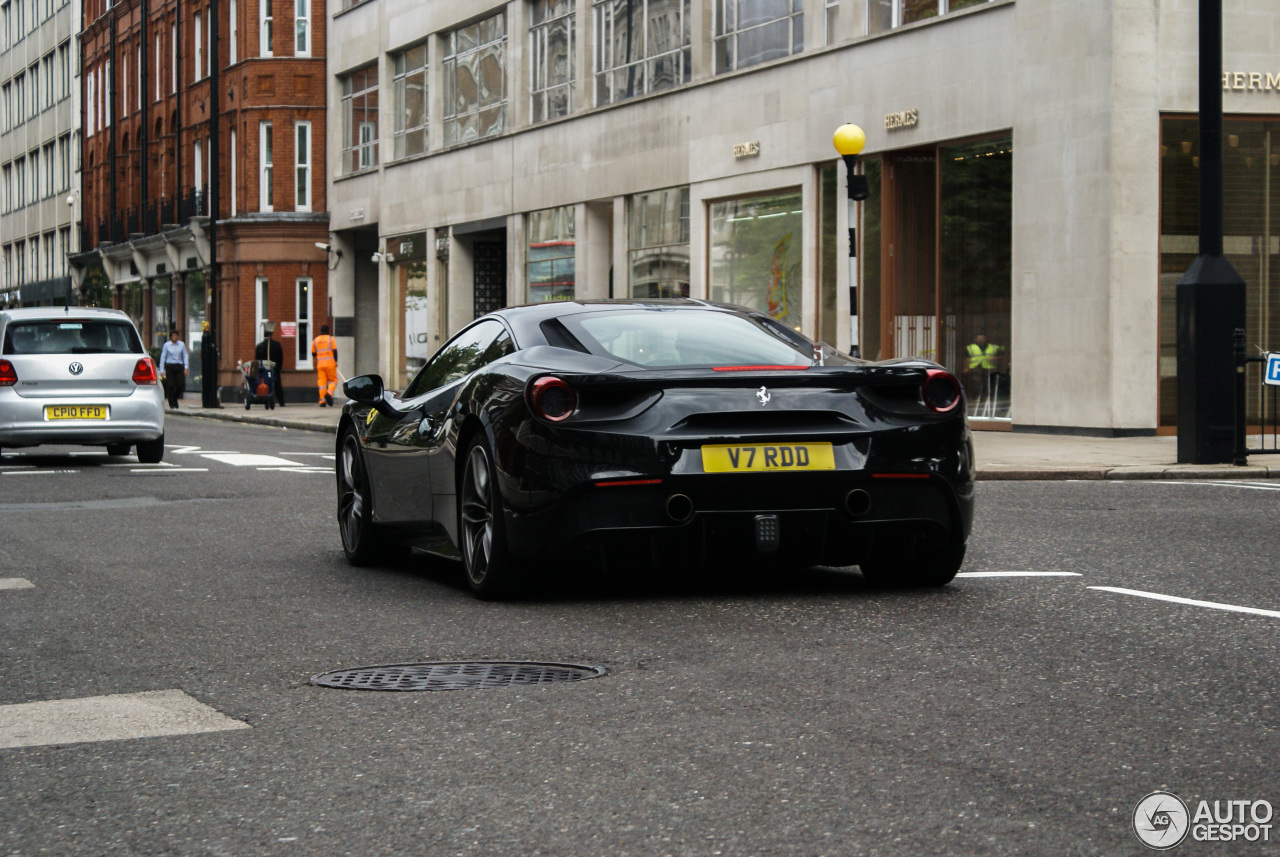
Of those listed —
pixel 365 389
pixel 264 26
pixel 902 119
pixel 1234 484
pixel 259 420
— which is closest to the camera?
pixel 365 389

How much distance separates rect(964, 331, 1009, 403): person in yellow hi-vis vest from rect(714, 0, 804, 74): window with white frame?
6.23 meters

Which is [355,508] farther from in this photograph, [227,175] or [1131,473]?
[227,175]

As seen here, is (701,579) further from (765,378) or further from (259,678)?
(259,678)

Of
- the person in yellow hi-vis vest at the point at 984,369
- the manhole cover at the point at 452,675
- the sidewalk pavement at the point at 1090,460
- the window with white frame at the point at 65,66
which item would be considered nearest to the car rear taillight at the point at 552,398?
the manhole cover at the point at 452,675

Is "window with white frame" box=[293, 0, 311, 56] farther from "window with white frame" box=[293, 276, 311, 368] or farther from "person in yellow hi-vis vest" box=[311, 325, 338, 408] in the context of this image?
"person in yellow hi-vis vest" box=[311, 325, 338, 408]

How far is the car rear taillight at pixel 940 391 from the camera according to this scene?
747 cm

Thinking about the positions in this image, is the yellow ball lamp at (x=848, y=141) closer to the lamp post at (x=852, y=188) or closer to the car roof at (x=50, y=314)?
the lamp post at (x=852, y=188)

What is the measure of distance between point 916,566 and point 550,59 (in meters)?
30.3

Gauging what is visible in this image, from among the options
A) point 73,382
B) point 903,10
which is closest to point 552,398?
point 73,382

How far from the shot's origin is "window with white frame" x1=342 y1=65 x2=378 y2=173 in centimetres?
4584

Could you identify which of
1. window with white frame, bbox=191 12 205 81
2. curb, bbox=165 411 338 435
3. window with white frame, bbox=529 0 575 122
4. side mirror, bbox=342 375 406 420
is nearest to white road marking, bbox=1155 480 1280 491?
side mirror, bbox=342 375 406 420

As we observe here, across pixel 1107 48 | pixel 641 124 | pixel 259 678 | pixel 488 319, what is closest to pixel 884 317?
pixel 1107 48

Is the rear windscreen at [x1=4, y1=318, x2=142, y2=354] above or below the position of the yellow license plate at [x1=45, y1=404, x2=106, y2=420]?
above

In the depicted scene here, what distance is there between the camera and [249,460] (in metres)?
19.8
